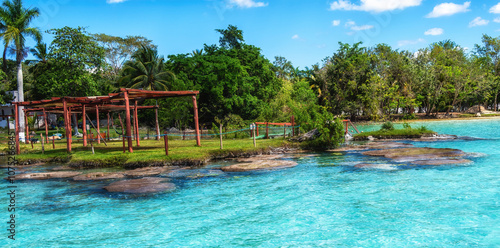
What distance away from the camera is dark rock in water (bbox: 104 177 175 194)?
42.1 feet

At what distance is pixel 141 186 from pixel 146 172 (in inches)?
112

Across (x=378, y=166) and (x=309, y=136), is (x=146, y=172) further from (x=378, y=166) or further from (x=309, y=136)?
(x=309, y=136)

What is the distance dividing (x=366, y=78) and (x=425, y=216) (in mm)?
52385

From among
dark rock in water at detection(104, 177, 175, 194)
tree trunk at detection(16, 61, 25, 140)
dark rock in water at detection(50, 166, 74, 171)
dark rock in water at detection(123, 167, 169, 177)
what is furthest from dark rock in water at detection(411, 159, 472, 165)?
tree trunk at detection(16, 61, 25, 140)

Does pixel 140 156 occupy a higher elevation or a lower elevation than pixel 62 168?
higher

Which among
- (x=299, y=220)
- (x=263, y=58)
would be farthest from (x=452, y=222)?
(x=263, y=58)

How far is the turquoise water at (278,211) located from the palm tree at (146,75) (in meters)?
28.1

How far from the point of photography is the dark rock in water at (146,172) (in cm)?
1562

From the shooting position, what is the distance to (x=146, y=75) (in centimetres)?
4219

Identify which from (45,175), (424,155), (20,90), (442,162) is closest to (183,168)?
(45,175)

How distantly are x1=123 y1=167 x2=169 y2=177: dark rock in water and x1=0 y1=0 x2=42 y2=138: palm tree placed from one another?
1965cm

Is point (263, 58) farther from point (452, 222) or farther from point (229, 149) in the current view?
point (452, 222)

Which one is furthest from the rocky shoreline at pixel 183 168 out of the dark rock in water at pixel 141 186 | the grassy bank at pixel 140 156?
the grassy bank at pixel 140 156

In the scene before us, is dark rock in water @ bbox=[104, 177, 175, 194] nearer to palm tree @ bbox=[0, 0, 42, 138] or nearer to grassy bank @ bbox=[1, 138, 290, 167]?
grassy bank @ bbox=[1, 138, 290, 167]
